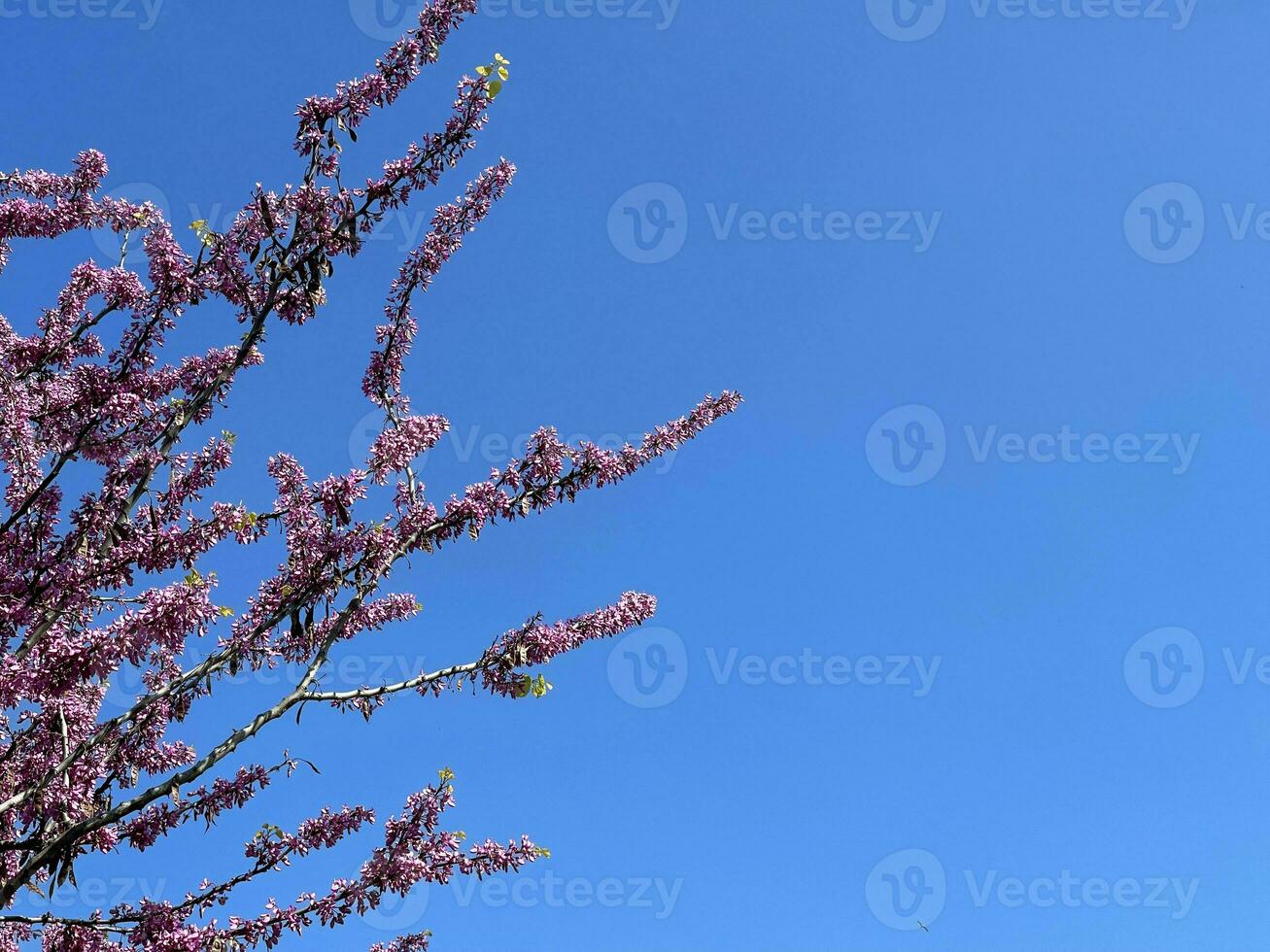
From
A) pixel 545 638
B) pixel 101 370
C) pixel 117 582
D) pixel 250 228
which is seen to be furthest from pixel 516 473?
pixel 101 370

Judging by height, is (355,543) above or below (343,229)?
below

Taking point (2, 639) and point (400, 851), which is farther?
point (2, 639)

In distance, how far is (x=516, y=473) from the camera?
6641mm

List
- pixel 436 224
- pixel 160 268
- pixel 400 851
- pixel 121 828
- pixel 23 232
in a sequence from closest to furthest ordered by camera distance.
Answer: pixel 400 851
pixel 121 828
pixel 160 268
pixel 436 224
pixel 23 232

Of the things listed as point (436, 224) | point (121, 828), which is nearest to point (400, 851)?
point (121, 828)

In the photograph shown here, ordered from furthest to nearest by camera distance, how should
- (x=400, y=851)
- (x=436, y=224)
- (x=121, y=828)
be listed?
(x=436, y=224) → (x=121, y=828) → (x=400, y=851)

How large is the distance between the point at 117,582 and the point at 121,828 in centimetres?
163

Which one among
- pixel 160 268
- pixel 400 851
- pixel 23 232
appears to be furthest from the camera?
pixel 23 232

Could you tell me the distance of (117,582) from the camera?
670cm

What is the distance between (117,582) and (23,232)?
422 centimetres

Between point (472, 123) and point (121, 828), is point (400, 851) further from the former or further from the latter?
point (472, 123)

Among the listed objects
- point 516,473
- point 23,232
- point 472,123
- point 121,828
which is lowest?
point 121,828

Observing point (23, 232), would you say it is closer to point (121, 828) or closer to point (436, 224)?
point (436, 224)

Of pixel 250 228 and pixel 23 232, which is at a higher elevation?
pixel 23 232
